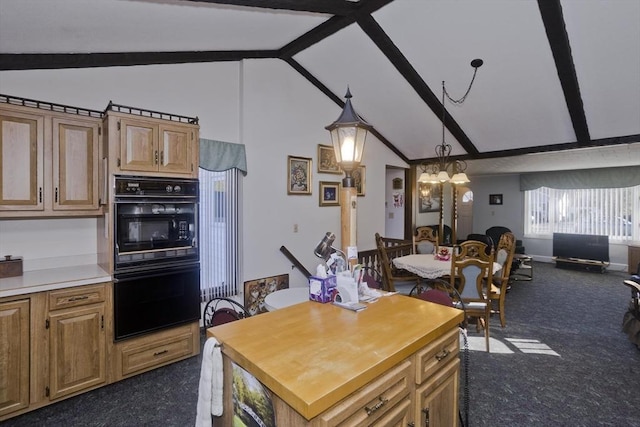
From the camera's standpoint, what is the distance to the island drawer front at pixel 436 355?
1.36 m

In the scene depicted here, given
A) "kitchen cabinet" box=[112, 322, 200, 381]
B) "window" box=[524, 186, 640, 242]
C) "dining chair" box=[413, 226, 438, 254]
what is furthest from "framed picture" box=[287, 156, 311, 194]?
"window" box=[524, 186, 640, 242]

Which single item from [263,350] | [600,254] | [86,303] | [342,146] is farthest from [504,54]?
[600,254]

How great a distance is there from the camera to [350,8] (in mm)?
3199

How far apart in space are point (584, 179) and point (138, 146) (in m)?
9.24

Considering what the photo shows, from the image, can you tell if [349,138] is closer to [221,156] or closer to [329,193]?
[221,156]

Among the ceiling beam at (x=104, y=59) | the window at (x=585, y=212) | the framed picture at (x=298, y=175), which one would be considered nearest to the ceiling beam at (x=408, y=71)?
the ceiling beam at (x=104, y=59)

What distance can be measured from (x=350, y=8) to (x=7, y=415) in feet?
14.0

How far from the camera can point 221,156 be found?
12.0 ft

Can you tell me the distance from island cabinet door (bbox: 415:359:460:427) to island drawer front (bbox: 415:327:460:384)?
4cm

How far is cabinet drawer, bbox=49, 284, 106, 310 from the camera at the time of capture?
2.28m

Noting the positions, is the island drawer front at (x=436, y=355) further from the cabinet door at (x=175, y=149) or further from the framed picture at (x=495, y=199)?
the framed picture at (x=495, y=199)

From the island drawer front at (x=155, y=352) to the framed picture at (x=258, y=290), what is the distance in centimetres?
95

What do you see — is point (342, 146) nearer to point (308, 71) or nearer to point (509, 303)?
point (308, 71)

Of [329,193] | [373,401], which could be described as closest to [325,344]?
[373,401]
